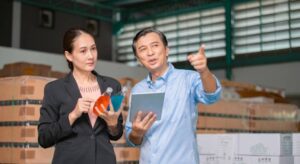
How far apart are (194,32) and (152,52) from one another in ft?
30.9

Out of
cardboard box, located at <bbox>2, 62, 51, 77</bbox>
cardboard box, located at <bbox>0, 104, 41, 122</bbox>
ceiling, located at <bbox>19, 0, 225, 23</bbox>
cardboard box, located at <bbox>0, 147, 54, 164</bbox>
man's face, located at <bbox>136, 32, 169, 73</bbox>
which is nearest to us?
man's face, located at <bbox>136, 32, 169, 73</bbox>

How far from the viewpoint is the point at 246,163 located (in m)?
3.84

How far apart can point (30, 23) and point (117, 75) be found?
2.90m

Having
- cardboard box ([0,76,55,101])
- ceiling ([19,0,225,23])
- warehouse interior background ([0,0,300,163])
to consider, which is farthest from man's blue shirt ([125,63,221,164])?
ceiling ([19,0,225,23])

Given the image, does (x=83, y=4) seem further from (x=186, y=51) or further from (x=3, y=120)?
(x=3, y=120)

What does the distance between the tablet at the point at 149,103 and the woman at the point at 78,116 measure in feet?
0.36

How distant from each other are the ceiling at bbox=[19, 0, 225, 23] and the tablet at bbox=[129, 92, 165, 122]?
929 cm

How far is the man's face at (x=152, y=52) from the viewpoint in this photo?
2336mm

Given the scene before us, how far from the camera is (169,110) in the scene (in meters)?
→ 2.25

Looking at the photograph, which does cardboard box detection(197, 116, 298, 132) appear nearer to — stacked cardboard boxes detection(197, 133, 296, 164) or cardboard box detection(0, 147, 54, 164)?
stacked cardboard boxes detection(197, 133, 296, 164)

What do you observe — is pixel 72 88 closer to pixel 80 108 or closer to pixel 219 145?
pixel 80 108

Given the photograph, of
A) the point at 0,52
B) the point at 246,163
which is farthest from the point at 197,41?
the point at 246,163

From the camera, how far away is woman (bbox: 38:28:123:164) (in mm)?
2096

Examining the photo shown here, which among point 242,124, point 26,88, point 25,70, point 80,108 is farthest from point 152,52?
point 242,124
